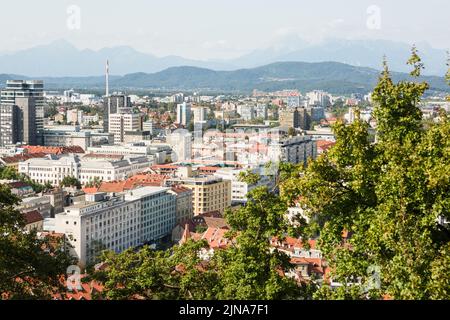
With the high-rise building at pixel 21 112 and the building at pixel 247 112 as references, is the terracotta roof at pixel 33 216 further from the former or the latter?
the building at pixel 247 112

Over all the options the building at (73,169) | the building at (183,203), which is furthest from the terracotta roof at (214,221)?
the building at (73,169)

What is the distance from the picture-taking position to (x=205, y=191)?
16.8 meters

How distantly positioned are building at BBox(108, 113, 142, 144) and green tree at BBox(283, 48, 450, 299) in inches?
1106

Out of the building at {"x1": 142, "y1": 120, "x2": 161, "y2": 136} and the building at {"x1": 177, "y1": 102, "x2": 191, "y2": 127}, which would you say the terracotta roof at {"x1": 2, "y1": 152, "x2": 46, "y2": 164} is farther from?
the building at {"x1": 177, "y1": 102, "x2": 191, "y2": 127}

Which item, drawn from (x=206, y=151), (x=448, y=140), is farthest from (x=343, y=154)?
(x=206, y=151)

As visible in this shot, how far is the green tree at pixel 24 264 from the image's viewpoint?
12.5 ft

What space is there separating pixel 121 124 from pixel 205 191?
15.4 metres

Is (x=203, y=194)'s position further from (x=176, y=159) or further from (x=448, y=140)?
(x=448, y=140)

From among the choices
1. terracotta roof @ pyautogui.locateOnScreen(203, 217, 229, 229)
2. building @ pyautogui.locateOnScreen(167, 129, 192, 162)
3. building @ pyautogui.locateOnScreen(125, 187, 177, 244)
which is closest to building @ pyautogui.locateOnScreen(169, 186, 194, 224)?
building @ pyautogui.locateOnScreen(125, 187, 177, 244)

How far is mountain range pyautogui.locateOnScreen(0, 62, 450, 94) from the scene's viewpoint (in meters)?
71.9

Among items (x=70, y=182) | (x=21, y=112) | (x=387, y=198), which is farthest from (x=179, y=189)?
(x=21, y=112)

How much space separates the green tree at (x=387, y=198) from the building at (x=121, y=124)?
2809cm
